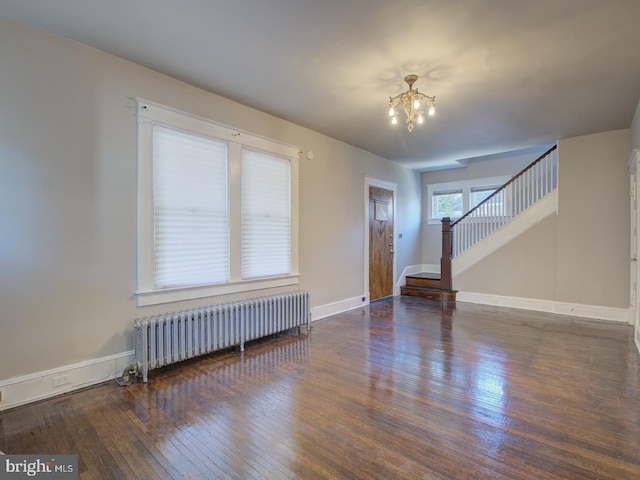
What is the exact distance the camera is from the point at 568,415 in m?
2.28

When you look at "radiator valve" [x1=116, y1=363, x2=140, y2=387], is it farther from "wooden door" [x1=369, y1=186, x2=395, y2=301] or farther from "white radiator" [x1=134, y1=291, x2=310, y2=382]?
"wooden door" [x1=369, y1=186, x2=395, y2=301]

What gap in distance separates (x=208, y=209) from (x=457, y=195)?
6.24 m

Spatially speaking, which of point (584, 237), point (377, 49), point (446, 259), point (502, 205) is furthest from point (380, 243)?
point (377, 49)

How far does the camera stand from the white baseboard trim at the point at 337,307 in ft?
16.4

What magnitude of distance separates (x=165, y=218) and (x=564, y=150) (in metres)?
6.12

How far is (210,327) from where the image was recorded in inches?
131

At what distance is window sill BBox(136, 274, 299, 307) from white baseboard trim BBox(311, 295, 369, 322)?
740 millimetres

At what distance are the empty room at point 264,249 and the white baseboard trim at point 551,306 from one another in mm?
66

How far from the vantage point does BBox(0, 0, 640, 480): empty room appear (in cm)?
202

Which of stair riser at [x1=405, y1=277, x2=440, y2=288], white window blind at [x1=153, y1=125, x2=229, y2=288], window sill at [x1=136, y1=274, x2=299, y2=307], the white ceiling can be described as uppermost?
the white ceiling

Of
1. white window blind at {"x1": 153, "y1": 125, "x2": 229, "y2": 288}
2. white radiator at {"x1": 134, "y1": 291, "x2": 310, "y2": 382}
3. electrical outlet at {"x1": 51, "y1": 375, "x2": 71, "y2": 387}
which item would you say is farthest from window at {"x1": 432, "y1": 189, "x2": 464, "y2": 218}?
electrical outlet at {"x1": 51, "y1": 375, "x2": 71, "y2": 387}

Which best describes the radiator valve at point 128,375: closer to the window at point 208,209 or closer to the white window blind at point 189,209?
the window at point 208,209

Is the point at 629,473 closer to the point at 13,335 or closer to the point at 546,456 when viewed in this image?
the point at 546,456

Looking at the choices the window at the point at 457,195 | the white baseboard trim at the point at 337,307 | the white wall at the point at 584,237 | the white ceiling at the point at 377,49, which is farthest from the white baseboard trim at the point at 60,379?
the window at the point at 457,195
